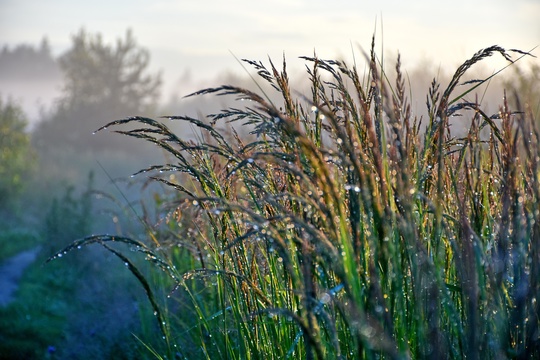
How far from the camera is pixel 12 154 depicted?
1577 centimetres

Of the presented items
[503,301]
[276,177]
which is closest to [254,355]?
[276,177]

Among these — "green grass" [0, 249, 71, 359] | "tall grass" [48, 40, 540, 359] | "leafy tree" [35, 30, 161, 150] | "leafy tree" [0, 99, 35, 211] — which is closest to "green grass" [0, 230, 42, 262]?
"green grass" [0, 249, 71, 359]

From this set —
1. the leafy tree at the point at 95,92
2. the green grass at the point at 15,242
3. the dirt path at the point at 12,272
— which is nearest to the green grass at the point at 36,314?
the dirt path at the point at 12,272

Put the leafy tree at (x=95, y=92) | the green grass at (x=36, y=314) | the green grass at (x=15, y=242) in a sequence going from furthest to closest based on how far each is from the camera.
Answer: the leafy tree at (x=95, y=92), the green grass at (x=15, y=242), the green grass at (x=36, y=314)

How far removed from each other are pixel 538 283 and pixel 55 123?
1138 inches

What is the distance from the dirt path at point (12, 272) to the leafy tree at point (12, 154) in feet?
14.4

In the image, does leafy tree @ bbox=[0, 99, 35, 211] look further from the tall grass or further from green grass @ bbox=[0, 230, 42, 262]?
the tall grass

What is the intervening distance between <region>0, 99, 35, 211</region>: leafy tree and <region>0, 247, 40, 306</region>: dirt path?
173 inches

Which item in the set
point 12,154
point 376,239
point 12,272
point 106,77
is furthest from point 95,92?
point 376,239

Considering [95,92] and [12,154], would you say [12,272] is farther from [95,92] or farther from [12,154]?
[95,92]

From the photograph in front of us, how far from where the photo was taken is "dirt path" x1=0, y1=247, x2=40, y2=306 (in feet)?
24.2

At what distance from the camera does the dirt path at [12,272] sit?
7391 millimetres

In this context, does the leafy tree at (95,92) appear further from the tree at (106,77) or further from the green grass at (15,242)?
the green grass at (15,242)

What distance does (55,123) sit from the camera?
94.8 feet
